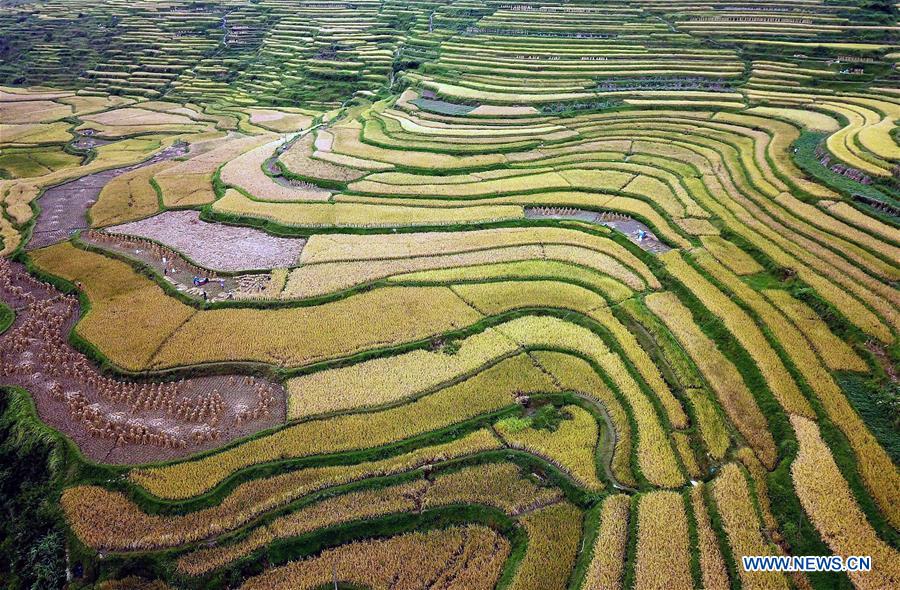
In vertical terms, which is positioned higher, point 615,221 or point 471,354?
point 615,221

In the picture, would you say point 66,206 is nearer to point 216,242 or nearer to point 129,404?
point 216,242

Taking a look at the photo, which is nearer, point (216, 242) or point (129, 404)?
point (129, 404)

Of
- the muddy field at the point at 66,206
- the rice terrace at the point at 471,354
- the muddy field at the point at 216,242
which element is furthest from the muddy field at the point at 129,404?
the muddy field at the point at 66,206

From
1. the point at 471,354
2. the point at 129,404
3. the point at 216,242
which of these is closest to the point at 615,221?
the point at 471,354

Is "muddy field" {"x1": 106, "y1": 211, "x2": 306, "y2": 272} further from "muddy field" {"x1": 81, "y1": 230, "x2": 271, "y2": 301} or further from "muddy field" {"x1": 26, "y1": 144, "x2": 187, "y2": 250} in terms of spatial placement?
"muddy field" {"x1": 26, "y1": 144, "x2": 187, "y2": 250}

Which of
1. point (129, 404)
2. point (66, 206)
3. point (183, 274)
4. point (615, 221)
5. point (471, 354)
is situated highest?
point (615, 221)

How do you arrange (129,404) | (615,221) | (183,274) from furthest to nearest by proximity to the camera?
(615,221), (183,274), (129,404)
